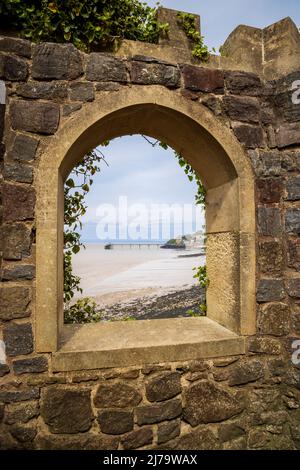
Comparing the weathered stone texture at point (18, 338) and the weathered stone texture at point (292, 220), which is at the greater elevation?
the weathered stone texture at point (292, 220)

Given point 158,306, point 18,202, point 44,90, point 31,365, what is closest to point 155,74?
point 44,90

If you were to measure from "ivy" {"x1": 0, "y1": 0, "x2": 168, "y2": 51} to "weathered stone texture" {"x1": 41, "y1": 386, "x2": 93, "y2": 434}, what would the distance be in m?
2.36

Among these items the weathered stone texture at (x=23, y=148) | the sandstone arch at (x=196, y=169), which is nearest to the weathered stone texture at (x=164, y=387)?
the sandstone arch at (x=196, y=169)

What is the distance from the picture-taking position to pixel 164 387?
2.17 meters

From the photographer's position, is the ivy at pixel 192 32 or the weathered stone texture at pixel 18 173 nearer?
the weathered stone texture at pixel 18 173

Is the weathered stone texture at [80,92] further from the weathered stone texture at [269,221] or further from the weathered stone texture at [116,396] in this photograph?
the weathered stone texture at [116,396]

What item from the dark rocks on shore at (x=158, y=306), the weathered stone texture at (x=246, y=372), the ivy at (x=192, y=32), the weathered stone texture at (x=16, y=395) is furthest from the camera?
the dark rocks on shore at (x=158, y=306)

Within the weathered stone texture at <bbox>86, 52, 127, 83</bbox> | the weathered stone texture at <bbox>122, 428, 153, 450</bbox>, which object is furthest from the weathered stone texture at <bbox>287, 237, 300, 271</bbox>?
the weathered stone texture at <bbox>86, 52, 127, 83</bbox>

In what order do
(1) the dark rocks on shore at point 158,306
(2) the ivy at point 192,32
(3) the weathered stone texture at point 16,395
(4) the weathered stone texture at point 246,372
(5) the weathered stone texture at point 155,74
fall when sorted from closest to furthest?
(3) the weathered stone texture at point 16,395 < (5) the weathered stone texture at point 155,74 < (4) the weathered stone texture at point 246,372 < (2) the ivy at point 192,32 < (1) the dark rocks on shore at point 158,306

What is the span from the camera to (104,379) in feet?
6.86

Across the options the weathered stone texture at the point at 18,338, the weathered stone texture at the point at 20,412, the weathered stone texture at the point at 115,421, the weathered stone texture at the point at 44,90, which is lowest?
the weathered stone texture at the point at 115,421

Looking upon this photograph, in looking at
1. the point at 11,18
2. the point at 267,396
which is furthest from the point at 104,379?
the point at 11,18

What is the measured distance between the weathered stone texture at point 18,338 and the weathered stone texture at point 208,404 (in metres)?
1.14

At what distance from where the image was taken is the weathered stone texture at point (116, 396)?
2.07 metres
